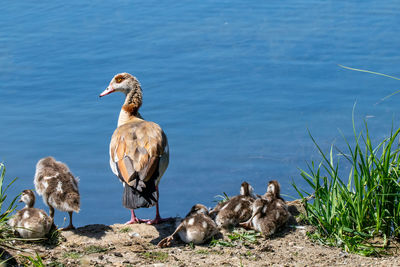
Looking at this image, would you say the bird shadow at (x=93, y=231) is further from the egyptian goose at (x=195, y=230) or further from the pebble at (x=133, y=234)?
the egyptian goose at (x=195, y=230)

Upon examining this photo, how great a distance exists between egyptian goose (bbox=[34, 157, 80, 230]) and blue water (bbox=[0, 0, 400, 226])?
193cm

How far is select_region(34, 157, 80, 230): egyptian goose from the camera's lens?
26.5 feet

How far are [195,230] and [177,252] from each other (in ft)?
1.03

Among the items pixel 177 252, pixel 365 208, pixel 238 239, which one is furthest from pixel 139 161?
pixel 365 208

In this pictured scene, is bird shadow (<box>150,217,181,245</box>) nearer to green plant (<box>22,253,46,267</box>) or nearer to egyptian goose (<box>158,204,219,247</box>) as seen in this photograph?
egyptian goose (<box>158,204,219,247</box>)

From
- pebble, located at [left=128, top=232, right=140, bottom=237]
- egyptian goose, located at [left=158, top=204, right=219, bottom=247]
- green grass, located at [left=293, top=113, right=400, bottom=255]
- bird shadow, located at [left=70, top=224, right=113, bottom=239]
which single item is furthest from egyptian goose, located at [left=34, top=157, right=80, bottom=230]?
green grass, located at [left=293, top=113, right=400, bottom=255]

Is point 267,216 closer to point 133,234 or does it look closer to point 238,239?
point 238,239

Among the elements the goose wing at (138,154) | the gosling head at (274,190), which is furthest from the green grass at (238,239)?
the goose wing at (138,154)

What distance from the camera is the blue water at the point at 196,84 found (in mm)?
11422

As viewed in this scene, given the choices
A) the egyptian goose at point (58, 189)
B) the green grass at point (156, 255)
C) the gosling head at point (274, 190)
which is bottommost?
the green grass at point (156, 255)

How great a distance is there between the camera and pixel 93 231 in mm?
8008

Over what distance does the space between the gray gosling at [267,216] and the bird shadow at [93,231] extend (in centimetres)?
154

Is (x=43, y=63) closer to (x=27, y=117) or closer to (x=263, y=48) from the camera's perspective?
(x=27, y=117)

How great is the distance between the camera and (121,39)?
16219mm
